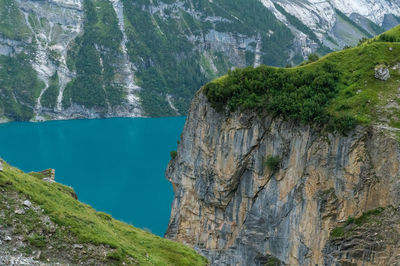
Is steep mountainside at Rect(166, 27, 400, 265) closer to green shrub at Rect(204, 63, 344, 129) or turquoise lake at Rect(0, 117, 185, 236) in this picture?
green shrub at Rect(204, 63, 344, 129)

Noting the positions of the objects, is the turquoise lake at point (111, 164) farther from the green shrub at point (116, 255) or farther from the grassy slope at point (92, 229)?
the green shrub at point (116, 255)

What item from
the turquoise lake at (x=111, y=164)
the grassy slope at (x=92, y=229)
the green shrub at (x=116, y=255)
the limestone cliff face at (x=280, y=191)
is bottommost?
Result: the green shrub at (x=116, y=255)

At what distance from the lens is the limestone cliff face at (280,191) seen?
1181 inches

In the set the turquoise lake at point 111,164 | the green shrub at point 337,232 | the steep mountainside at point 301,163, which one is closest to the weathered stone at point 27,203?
the steep mountainside at point 301,163

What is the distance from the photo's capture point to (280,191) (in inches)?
1404

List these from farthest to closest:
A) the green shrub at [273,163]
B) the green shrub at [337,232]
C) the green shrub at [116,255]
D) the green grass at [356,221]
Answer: the green shrub at [273,163] → the green shrub at [337,232] → the green grass at [356,221] → the green shrub at [116,255]

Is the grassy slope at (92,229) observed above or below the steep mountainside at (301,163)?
below

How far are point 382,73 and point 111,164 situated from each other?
253ft

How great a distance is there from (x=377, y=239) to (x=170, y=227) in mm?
21889

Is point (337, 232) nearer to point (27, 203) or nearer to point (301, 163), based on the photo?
point (301, 163)

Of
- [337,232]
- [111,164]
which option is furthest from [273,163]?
[111,164]

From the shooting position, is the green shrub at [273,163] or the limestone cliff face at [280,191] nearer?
the limestone cliff face at [280,191]

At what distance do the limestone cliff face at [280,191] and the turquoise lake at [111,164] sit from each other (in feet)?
66.6

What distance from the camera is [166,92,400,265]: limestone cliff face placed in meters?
30.0
